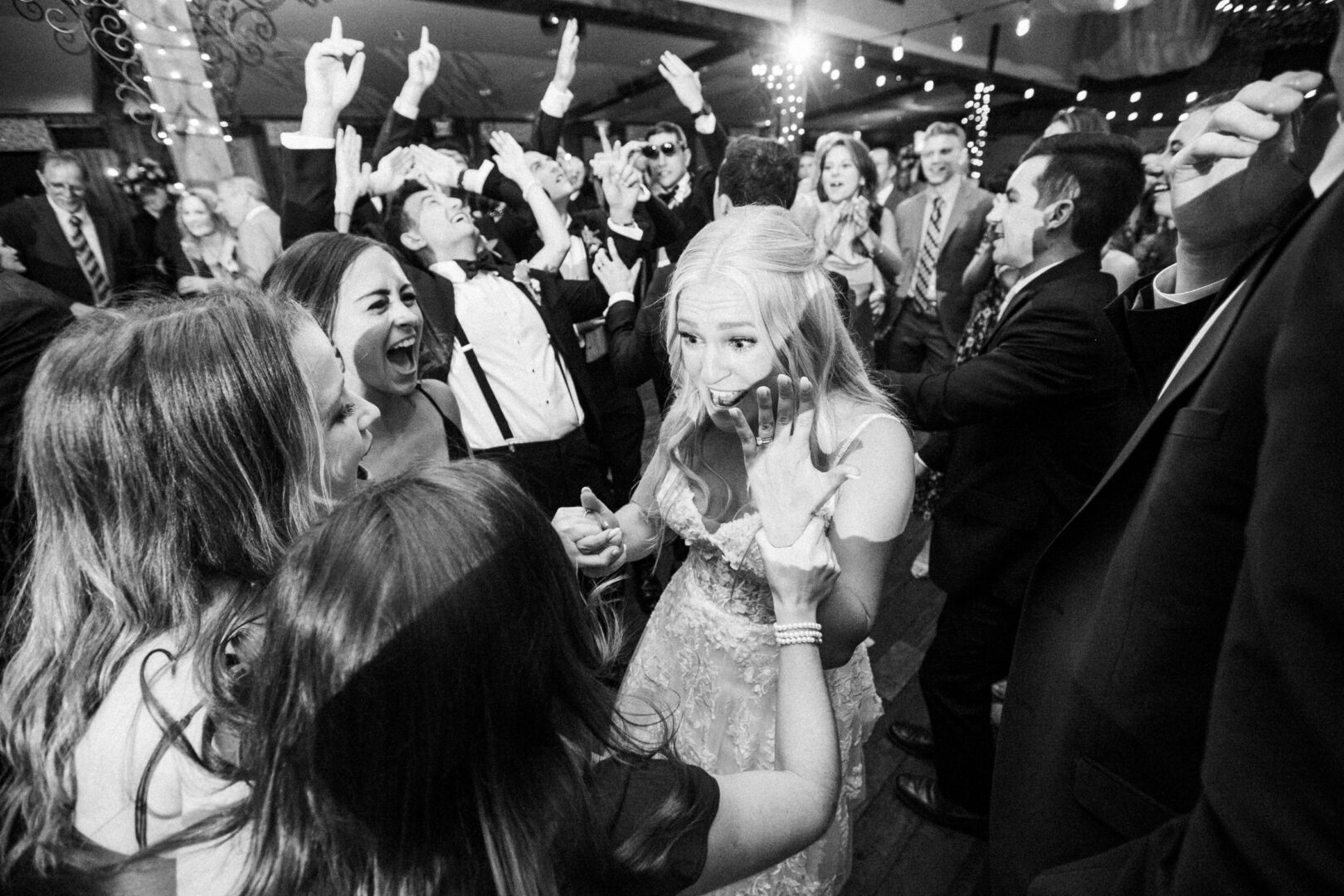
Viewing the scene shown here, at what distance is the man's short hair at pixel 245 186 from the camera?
90.8 inches

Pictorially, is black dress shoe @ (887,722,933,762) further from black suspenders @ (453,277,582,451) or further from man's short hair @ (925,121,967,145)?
man's short hair @ (925,121,967,145)

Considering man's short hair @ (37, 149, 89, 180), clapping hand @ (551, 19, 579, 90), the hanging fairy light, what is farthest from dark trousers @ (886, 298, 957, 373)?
the hanging fairy light

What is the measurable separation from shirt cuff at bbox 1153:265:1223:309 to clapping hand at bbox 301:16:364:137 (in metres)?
2.30

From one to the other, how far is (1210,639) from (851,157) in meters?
3.43

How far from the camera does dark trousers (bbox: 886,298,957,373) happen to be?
12.0 feet

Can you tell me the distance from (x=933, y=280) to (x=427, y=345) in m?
3.09

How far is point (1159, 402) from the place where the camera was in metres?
0.68

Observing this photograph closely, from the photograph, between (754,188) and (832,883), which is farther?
(754,188)

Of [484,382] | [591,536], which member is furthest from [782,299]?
[484,382]

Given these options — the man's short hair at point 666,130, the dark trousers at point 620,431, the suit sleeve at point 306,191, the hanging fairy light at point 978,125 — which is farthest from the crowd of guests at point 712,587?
the hanging fairy light at point 978,125

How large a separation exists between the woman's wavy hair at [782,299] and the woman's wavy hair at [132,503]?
889mm

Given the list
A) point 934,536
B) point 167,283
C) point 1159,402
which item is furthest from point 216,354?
point 167,283

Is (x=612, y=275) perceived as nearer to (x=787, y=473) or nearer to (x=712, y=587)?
(x=712, y=587)

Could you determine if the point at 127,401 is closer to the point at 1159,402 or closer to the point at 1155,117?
the point at 1159,402
